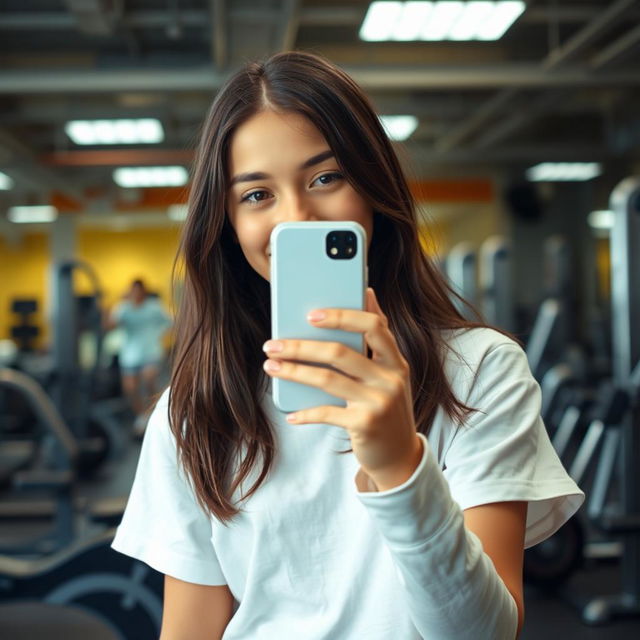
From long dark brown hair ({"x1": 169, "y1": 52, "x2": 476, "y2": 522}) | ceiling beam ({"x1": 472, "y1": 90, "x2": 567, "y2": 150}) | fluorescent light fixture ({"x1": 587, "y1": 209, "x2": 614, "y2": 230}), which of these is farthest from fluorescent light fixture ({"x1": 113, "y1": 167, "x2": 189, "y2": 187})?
long dark brown hair ({"x1": 169, "y1": 52, "x2": 476, "y2": 522})

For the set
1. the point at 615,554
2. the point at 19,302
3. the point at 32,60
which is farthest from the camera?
the point at 19,302

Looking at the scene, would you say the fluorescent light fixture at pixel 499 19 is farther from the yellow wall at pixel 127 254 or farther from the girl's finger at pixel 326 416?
the yellow wall at pixel 127 254

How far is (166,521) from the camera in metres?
1.00

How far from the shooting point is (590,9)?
5.85 metres

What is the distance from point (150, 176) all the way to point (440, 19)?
262 inches

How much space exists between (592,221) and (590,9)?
657 centimetres

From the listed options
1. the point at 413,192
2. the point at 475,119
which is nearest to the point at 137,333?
the point at 475,119

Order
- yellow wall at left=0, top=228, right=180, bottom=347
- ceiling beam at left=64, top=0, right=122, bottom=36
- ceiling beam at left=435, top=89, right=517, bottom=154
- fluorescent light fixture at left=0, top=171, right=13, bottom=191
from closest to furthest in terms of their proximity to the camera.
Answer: ceiling beam at left=64, top=0, right=122, bottom=36 → ceiling beam at left=435, top=89, right=517, bottom=154 → fluorescent light fixture at left=0, top=171, right=13, bottom=191 → yellow wall at left=0, top=228, right=180, bottom=347

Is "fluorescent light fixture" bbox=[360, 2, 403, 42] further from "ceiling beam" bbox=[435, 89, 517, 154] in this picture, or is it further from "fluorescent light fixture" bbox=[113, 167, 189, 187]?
"fluorescent light fixture" bbox=[113, 167, 189, 187]

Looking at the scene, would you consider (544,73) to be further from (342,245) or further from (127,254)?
(127,254)

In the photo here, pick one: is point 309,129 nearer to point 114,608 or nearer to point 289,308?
point 289,308

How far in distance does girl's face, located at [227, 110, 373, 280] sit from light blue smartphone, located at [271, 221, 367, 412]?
0.13 metres

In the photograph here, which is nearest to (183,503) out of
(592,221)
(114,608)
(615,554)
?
(114,608)

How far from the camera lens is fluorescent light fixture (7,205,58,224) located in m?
13.2
